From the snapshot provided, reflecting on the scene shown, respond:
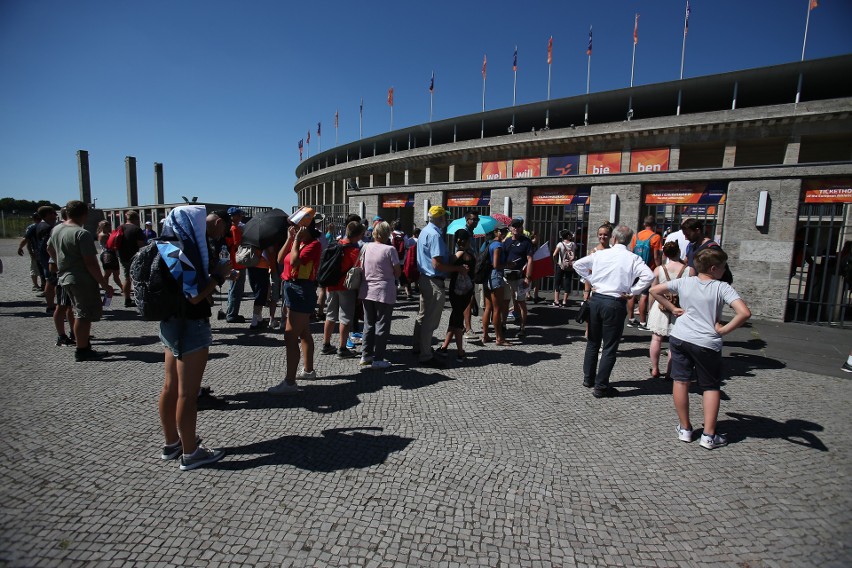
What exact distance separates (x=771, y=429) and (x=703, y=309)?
1.50 m

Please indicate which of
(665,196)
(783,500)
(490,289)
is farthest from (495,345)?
(665,196)

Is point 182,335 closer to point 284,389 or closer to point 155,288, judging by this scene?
point 155,288

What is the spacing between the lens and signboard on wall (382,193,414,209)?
64.1 ft

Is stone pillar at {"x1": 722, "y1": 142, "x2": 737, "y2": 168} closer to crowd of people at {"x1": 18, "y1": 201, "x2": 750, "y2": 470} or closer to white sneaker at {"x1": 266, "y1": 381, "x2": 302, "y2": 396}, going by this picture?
crowd of people at {"x1": 18, "y1": 201, "x2": 750, "y2": 470}

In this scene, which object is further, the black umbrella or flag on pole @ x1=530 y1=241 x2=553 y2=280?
flag on pole @ x1=530 y1=241 x2=553 y2=280

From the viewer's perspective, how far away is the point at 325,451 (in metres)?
3.45

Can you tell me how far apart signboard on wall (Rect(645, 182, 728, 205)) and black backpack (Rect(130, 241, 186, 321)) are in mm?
12538

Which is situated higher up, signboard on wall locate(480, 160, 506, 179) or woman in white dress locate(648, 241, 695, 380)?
signboard on wall locate(480, 160, 506, 179)

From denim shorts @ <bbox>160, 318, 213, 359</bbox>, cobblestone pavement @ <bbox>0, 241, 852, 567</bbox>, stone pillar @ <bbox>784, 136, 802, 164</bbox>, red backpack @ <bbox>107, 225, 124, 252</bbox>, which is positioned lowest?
cobblestone pavement @ <bbox>0, 241, 852, 567</bbox>

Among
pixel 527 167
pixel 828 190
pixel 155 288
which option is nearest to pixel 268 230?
pixel 155 288

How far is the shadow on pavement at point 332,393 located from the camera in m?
4.34

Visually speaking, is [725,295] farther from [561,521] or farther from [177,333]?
[177,333]

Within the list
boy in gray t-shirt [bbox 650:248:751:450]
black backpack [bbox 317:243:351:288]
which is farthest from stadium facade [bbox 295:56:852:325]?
black backpack [bbox 317:243:351:288]

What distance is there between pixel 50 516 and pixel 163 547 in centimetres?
86
